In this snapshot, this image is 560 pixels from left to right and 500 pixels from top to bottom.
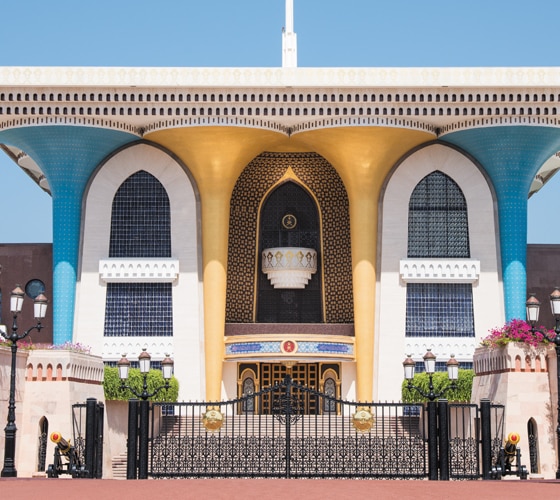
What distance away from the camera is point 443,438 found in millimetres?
21859

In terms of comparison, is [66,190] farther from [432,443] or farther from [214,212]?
[432,443]

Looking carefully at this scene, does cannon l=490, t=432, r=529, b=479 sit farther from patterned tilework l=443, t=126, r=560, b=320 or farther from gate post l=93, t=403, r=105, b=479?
patterned tilework l=443, t=126, r=560, b=320

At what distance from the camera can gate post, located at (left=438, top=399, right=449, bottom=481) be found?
71.3ft

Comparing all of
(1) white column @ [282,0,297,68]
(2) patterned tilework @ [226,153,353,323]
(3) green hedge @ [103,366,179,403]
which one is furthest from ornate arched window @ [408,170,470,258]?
(3) green hedge @ [103,366,179,403]

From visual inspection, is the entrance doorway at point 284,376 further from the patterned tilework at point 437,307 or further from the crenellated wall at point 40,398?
the crenellated wall at point 40,398

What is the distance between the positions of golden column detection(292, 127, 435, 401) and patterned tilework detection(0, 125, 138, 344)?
7.26 meters

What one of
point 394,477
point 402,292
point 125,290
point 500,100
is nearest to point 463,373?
point 402,292

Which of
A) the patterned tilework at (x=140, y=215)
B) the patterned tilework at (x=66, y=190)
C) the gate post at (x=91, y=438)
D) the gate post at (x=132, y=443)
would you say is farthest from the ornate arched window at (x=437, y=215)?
the gate post at (x=91, y=438)

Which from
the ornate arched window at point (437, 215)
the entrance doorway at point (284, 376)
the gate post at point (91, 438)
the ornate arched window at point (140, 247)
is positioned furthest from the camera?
the entrance doorway at point (284, 376)

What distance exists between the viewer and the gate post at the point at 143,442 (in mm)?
21953

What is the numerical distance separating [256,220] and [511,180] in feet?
32.6

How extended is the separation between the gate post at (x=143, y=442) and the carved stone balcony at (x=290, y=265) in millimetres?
20298

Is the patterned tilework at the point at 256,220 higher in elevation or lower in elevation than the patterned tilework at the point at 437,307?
Answer: higher

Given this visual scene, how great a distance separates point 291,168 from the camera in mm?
43219
